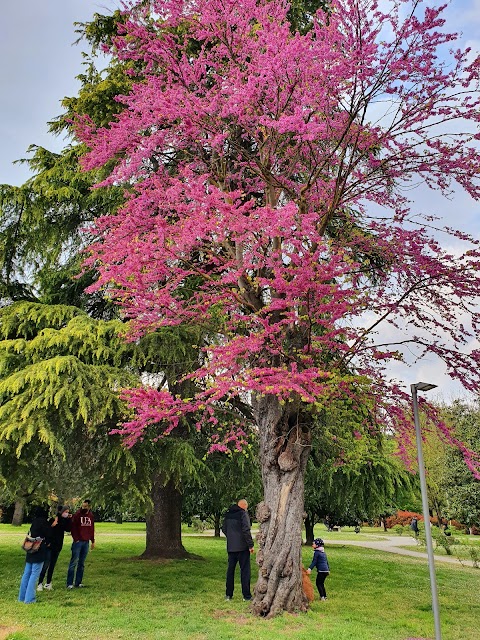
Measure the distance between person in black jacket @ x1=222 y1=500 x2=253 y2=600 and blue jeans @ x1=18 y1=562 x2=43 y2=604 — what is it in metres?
2.90

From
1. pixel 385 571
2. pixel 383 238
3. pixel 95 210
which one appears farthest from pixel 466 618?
pixel 95 210

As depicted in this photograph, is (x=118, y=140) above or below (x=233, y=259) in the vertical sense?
above

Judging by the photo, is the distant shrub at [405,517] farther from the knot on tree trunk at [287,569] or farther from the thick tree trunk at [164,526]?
the knot on tree trunk at [287,569]

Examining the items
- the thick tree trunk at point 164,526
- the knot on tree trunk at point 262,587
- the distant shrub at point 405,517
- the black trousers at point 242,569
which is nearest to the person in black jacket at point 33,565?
the black trousers at point 242,569

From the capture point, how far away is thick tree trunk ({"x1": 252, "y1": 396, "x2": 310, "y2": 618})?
7.81m

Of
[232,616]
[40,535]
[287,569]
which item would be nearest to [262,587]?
[287,569]

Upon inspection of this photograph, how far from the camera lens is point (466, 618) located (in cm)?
803

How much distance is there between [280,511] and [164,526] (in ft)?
20.2

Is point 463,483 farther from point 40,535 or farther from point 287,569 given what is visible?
point 40,535

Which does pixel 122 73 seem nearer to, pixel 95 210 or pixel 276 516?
pixel 95 210

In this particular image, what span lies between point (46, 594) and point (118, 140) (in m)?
7.92

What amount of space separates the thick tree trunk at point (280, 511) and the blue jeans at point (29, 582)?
131 inches

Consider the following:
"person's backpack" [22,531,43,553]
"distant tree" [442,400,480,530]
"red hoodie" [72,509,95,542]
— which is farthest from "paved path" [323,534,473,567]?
"person's backpack" [22,531,43,553]

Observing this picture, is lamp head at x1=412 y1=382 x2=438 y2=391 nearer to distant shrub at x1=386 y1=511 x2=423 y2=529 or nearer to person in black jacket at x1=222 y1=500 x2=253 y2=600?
person in black jacket at x1=222 y1=500 x2=253 y2=600
